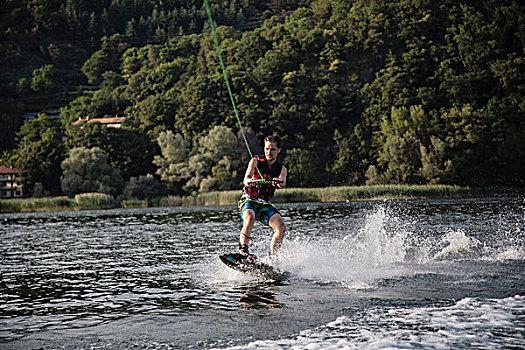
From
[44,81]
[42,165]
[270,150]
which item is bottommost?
[270,150]

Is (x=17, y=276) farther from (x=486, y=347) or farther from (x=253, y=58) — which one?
(x=253, y=58)

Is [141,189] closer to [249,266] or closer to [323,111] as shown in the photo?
[323,111]

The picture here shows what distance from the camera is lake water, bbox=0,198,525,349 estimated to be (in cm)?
598

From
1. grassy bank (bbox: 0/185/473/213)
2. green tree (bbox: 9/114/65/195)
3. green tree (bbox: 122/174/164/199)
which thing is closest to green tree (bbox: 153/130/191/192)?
green tree (bbox: 122/174/164/199)

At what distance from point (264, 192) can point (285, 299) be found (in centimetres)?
297

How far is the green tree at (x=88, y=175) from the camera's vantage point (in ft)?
207

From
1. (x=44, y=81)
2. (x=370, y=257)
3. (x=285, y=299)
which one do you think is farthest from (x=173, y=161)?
(x=44, y=81)

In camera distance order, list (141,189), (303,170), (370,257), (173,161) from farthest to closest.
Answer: (303,170), (173,161), (141,189), (370,257)

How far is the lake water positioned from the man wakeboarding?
64 cm

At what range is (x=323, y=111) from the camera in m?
81.2

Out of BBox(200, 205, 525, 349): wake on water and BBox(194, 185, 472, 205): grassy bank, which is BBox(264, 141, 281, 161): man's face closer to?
BBox(200, 205, 525, 349): wake on water

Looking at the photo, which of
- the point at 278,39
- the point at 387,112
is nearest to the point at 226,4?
the point at 278,39

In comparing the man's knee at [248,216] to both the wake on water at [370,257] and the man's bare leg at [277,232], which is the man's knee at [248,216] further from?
the wake on water at [370,257]

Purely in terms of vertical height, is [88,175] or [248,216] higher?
[88,175]
